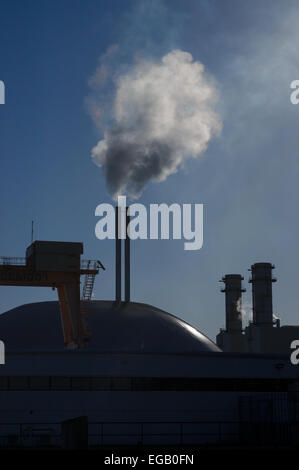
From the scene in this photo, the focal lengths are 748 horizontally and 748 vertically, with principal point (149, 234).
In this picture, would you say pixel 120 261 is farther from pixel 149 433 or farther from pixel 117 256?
pixel 149 433

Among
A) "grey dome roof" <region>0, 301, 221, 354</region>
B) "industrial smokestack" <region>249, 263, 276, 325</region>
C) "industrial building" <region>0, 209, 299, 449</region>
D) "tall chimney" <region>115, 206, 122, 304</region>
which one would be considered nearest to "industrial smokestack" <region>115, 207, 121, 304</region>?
"tall chimney" <region>115, 206, 122, 304</region>

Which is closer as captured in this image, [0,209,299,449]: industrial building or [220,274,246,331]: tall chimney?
[0,209,299,449]: industrial building

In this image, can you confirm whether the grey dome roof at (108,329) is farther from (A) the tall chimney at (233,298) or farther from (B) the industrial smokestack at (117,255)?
(A) the tall chimney at (233,298)

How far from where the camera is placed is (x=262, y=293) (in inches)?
3752

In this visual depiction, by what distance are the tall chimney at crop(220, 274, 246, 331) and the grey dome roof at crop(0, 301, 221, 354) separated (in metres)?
33.2

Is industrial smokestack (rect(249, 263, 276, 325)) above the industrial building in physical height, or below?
above

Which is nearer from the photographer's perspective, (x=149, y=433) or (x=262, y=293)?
(x=149, y=433)

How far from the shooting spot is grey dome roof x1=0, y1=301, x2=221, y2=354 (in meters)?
59.2

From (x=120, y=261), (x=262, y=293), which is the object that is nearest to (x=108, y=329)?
(x=120, y=261)

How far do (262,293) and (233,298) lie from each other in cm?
571

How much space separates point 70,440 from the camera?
33.8 metres

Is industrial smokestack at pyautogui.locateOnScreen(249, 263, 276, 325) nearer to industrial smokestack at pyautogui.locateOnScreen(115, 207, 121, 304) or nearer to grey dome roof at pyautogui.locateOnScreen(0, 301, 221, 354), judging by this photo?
grey dome roof at pyautogui.locateOnScreen(0, 301, 221, 354)
